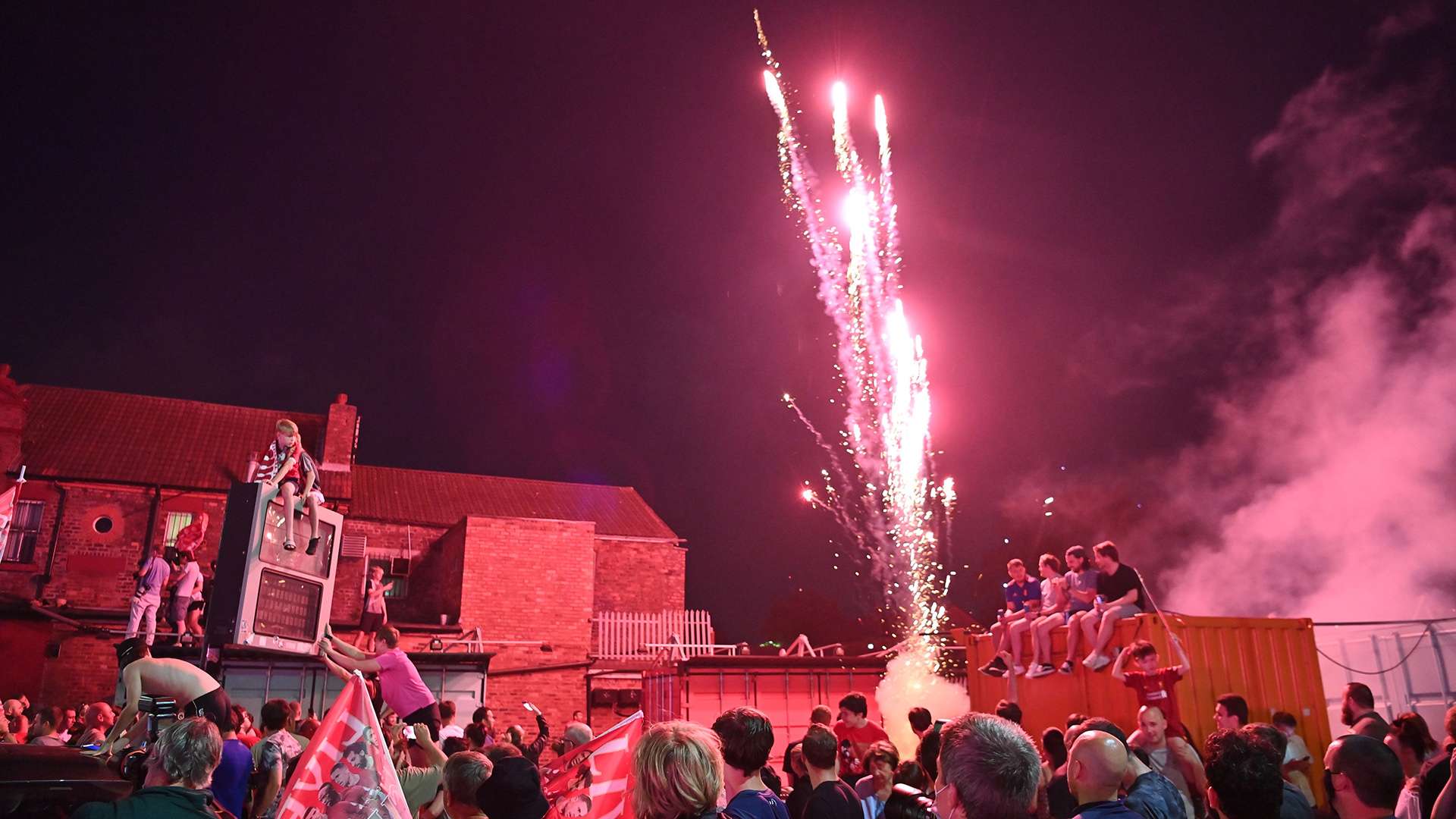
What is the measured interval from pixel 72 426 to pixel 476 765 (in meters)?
30.1

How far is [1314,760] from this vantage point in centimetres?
962

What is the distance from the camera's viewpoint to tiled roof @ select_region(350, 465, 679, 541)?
100 ft

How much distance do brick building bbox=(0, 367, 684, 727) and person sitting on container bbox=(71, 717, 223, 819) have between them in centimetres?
2113

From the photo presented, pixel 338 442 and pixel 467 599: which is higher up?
pixel 338 442

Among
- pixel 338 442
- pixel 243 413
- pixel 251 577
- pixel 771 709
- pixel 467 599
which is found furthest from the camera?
pixel 243 413

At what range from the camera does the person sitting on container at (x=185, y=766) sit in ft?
11.5

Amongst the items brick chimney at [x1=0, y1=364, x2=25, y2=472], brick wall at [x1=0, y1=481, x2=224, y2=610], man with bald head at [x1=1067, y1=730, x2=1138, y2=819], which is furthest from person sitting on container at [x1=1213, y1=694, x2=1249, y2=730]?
brick chimney at [x1=0, y1=364, x2=25, y2=472]

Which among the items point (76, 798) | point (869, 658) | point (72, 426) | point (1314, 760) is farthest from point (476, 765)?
point (72, 426)

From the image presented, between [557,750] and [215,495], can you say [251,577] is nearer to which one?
[557,750]

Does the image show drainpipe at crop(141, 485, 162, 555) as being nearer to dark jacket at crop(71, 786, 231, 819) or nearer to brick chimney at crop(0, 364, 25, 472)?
brick chimney at crop(0, 364, 25, 472)

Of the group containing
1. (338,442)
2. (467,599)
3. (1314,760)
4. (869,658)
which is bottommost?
(1314,760)

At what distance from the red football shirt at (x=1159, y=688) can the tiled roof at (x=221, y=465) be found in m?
24.1

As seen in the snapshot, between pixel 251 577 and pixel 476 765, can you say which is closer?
pixel 476 765

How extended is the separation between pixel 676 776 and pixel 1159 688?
7493 mm
